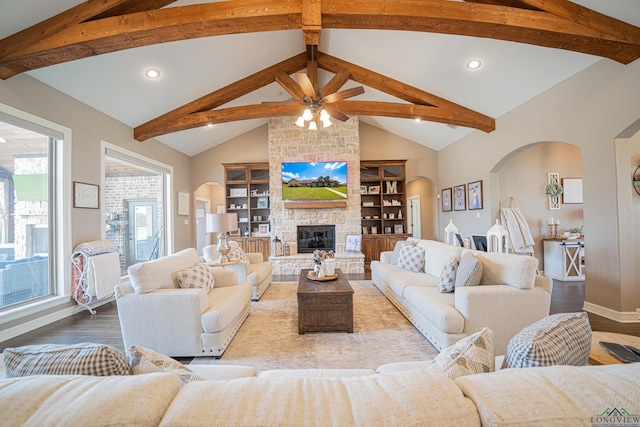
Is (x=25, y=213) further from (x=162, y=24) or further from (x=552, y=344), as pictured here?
(x=552, y=344)

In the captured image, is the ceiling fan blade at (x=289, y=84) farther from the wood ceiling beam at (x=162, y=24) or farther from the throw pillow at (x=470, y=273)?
the throw pillow at (x=470, y=273)

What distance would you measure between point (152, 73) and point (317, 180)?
12.3 ft

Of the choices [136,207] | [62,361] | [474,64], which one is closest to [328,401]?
[62,361]

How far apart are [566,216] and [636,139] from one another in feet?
7.18

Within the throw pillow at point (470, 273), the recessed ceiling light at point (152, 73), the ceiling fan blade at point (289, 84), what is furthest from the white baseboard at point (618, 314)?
the recessed ceiling light at point (152, 73)

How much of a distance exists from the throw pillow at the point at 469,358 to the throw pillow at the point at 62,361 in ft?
3.68

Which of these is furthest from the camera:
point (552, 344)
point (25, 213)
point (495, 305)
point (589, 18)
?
point (25, 213)

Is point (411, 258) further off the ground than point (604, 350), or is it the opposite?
point (411, 258)

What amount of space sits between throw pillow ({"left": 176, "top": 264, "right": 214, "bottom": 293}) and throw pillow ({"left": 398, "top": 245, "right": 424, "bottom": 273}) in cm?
267

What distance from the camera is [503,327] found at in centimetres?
235

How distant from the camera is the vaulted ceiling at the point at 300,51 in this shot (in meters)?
2.61

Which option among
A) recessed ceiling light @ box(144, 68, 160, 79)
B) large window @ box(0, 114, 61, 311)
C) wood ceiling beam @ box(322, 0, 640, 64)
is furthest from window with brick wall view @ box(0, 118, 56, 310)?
wood ceiling beam @ box(322, 0, 640, 64)

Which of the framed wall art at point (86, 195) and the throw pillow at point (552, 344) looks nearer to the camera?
the throw pillow at point (552, 344)

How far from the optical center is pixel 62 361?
0.87 meters
